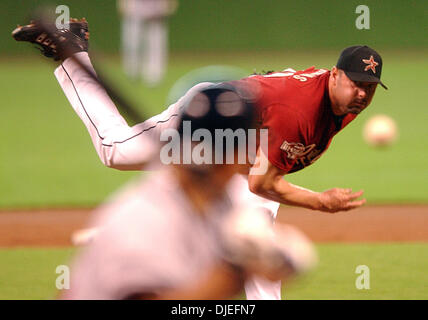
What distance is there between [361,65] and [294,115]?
51cm

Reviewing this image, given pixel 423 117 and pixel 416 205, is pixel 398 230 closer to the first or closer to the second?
pixel 416 205

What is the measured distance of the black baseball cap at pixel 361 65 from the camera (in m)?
4.57

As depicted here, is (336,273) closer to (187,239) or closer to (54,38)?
(54,38)

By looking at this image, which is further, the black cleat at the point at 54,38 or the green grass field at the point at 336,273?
the green grass field at the point at 336,273

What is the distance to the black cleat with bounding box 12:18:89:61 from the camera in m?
4.81

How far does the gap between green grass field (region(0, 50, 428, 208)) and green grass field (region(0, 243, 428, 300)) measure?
5.54ft

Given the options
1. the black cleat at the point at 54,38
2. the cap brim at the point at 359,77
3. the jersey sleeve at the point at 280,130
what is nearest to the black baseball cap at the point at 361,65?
the cap brim at the point at 359,77

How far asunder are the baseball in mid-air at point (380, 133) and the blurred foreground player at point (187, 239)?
32.1 feet

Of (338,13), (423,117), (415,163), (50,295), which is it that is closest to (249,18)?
(338,13)

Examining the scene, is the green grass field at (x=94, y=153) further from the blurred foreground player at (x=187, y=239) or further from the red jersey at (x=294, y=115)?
the blurred foreground player at (x=187, y=239)

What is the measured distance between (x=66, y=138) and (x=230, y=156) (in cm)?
1063

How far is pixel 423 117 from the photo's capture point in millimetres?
14047

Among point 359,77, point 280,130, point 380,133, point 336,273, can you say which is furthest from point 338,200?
point 380,133

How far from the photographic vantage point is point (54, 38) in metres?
4.86
